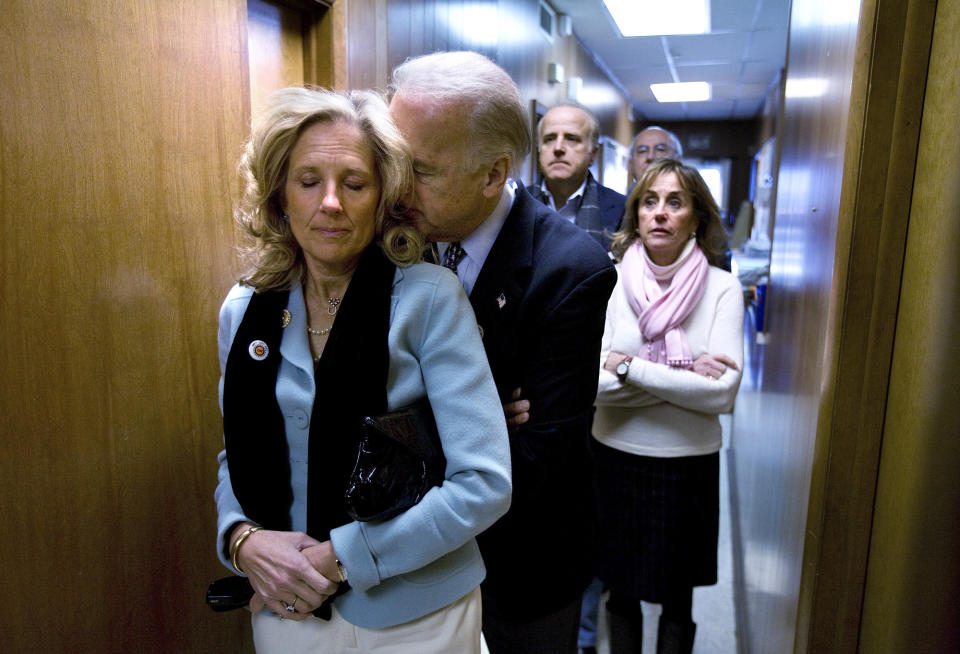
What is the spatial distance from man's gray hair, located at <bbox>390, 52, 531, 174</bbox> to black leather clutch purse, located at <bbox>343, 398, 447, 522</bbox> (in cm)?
50

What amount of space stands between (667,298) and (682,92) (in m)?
8.22

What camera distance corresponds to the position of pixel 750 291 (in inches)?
171

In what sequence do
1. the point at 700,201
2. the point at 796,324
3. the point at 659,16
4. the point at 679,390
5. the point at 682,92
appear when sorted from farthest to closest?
the point at 682,92 → the point at 659,16 → the point at 700,201 → the point at 679,390 → the point at 796,324

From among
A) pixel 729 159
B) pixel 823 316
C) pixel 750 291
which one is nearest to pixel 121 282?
pixel 823 316

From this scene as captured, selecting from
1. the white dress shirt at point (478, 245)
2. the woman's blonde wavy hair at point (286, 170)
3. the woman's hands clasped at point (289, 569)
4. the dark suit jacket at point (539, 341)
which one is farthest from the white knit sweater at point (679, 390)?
the woman's hands clasped at point (289, 569)

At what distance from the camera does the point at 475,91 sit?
1.19 m

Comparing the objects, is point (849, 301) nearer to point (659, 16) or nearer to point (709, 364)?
point (709, 364)

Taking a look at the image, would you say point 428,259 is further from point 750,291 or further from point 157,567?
point 750,291

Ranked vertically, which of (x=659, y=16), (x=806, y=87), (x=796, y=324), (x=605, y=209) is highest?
(x=659, y=16)

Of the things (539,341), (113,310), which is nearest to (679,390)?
(539,341)

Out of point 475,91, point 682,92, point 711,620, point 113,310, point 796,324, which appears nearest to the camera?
point 475,91

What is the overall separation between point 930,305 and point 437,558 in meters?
0.75

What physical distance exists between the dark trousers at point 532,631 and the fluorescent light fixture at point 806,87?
4.11 ft

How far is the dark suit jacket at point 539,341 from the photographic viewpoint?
4.25ft
